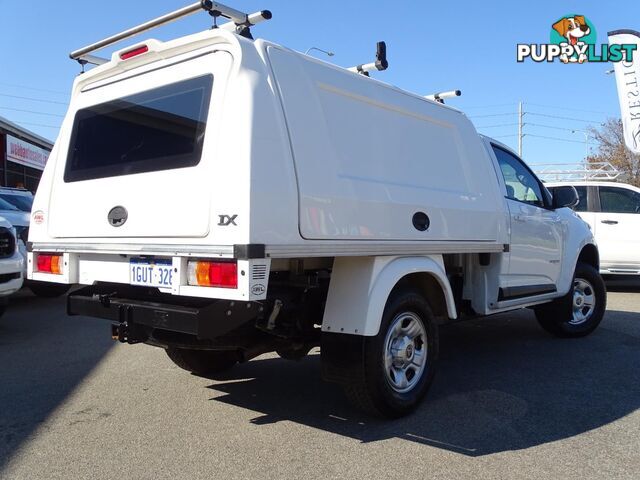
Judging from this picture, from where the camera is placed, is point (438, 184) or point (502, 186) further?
point (502, 186)

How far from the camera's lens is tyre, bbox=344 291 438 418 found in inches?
150

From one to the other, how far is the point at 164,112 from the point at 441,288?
8.10 feet

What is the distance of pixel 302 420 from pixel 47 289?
7370 mm

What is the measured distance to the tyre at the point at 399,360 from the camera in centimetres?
382

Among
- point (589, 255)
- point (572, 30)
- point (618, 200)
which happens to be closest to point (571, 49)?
point (572, 30)

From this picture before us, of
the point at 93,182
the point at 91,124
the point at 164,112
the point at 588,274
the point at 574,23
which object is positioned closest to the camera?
the point at 164,112

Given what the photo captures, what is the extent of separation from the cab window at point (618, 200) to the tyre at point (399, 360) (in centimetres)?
812

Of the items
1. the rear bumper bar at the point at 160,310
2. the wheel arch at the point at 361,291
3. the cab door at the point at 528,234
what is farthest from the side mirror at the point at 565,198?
the rear bumper bar at the point at 160,310

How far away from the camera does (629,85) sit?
19.8 meters

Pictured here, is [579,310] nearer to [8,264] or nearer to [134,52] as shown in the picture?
[134,52]

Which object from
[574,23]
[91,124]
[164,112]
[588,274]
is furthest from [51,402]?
[574,23]

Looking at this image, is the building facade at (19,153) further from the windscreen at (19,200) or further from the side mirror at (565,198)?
the side mirror at (565,198)

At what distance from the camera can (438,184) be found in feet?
15.0

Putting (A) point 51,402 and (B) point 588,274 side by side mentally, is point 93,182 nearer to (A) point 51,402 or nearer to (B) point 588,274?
(A) point 51,402
